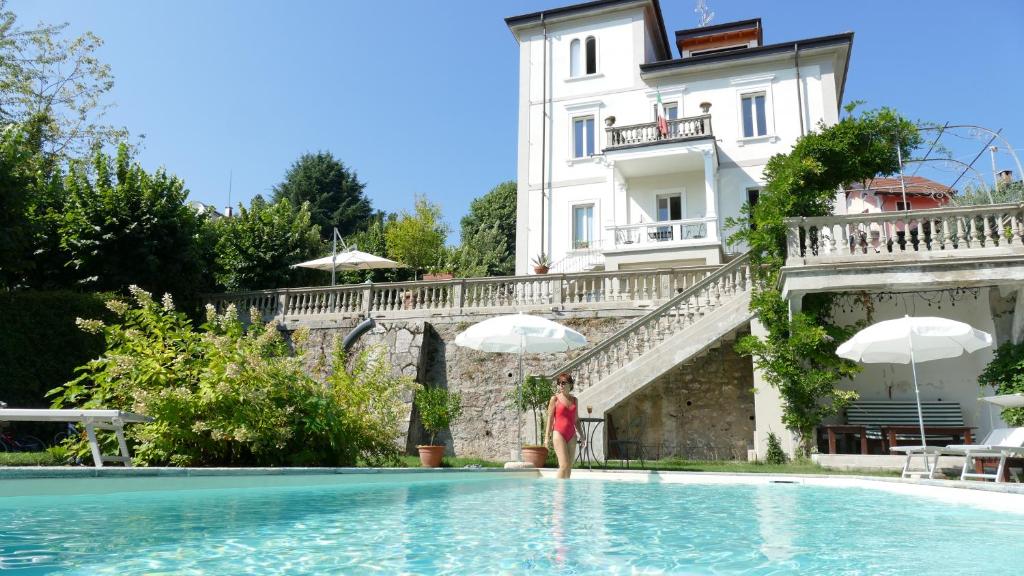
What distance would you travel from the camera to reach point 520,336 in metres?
12.7

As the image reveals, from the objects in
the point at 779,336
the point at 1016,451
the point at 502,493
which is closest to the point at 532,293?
the point at 779,336

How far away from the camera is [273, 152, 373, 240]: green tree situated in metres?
43.8

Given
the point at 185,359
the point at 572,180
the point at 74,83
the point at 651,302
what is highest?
the point at 74,83

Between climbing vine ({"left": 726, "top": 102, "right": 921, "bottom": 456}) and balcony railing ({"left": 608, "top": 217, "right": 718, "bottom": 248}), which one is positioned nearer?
climbing vine ({"left": 726, "top": 102, "right": 921, "bottom": 456})

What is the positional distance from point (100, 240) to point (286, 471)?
13489 mm

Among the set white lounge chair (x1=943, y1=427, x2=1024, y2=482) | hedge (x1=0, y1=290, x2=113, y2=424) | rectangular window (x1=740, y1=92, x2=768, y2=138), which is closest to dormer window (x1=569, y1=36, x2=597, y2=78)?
rectangular window (x1=740, y1=92, x2=768, y2=138)

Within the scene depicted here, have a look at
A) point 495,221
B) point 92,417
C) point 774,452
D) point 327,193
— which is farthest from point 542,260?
point 327,193

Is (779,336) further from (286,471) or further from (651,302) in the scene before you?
(286,471)

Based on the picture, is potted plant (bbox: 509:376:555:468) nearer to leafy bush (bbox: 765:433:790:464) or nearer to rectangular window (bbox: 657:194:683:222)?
leafy bush (bbox: 765:433:790:464)

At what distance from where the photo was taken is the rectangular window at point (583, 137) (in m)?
26.2

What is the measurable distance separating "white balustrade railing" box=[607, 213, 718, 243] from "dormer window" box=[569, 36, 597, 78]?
690 centimetres

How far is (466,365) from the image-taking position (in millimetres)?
17438

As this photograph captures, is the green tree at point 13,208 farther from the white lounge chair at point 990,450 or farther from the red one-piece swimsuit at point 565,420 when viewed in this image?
the white lounge chair at point 990,450

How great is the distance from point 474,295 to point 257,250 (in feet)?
30.8
